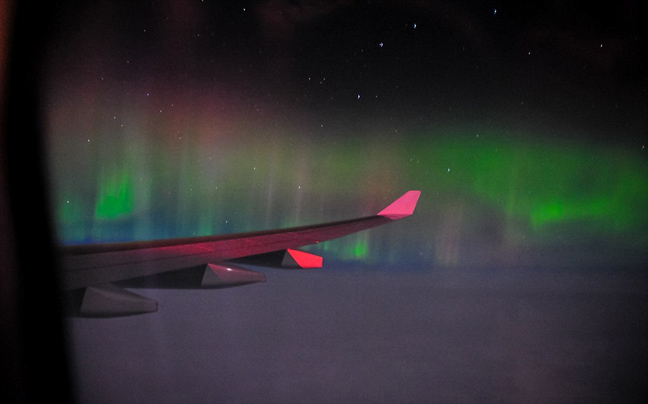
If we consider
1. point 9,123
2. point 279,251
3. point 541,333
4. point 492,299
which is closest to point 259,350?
point 279,251

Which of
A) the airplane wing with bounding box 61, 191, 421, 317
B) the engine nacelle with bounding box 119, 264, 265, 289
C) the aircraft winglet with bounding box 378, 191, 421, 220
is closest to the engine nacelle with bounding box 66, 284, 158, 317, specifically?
the airplane wing with bounding box 61, 191, 421, 317

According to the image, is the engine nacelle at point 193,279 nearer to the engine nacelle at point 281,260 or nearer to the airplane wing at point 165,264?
the airplane wing at point 165,264

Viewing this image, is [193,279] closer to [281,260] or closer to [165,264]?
[165,264]

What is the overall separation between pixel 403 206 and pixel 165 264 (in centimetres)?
358

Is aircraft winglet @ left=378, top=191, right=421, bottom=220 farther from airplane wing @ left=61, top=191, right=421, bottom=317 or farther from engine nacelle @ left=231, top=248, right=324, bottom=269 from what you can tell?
engine nacelle @ left=231, top=248, right=324, bottom=269

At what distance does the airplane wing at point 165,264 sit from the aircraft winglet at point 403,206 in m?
1.25

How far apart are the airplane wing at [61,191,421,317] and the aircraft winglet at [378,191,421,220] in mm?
1252

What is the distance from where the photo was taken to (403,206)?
529cm

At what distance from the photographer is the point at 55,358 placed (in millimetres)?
2186

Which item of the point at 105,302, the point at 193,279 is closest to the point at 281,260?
the point at 193,279

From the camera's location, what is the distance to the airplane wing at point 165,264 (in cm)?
190

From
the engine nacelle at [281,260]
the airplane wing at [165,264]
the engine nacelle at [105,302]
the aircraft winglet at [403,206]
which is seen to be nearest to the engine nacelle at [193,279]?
the airplane wing at [165,264]

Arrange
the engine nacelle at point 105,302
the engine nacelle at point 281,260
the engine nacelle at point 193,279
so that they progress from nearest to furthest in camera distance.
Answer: the engine nacelle at point 105,302, the engine nacelle at point 193,279, the engine nacelle at point 281,260

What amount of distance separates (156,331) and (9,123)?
5.03m
